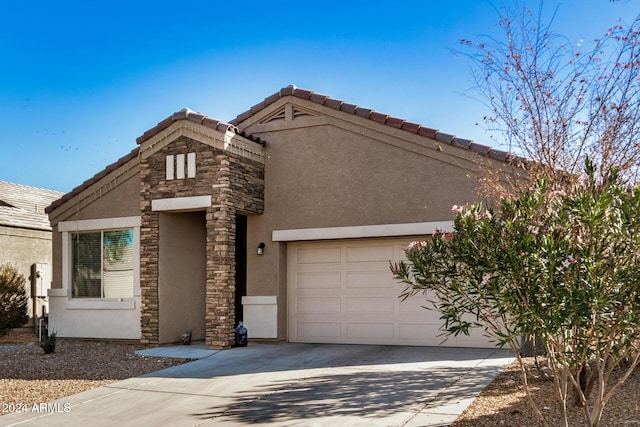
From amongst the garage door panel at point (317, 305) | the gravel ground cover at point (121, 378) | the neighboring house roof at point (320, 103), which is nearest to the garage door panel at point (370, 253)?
the garage door panel at point (317, 305)

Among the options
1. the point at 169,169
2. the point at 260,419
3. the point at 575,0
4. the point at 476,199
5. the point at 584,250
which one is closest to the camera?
the point at 584,250

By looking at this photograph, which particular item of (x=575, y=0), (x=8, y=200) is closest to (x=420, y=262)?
(x=575, y=0)

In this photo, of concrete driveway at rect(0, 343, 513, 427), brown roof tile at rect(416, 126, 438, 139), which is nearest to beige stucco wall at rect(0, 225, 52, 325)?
concrete driveway at rect(0, 343, 513, 427)

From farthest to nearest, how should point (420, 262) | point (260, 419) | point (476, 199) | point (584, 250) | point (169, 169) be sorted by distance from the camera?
point (169, 169) < point (476, 199) < point (260, 419) < point (420, 262) < point (584, 250)

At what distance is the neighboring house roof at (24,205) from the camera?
19.3 metres

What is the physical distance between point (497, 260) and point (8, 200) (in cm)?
2016

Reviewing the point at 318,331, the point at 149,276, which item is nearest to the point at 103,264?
the point at 149,276

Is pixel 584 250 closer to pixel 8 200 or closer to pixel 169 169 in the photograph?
pixel 169 169

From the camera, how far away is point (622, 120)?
27.5 ft

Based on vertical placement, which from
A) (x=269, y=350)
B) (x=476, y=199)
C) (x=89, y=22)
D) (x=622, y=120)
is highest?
(x=89, y=22)

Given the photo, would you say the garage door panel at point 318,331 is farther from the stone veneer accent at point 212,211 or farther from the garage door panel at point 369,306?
the stone veneer accent at point 212,211

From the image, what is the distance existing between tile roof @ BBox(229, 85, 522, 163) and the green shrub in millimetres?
8238

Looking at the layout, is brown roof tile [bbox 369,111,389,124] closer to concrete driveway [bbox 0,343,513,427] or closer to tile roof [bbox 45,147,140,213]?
concrete driveway [bbox 0,343,513,427]

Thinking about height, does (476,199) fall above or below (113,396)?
above
